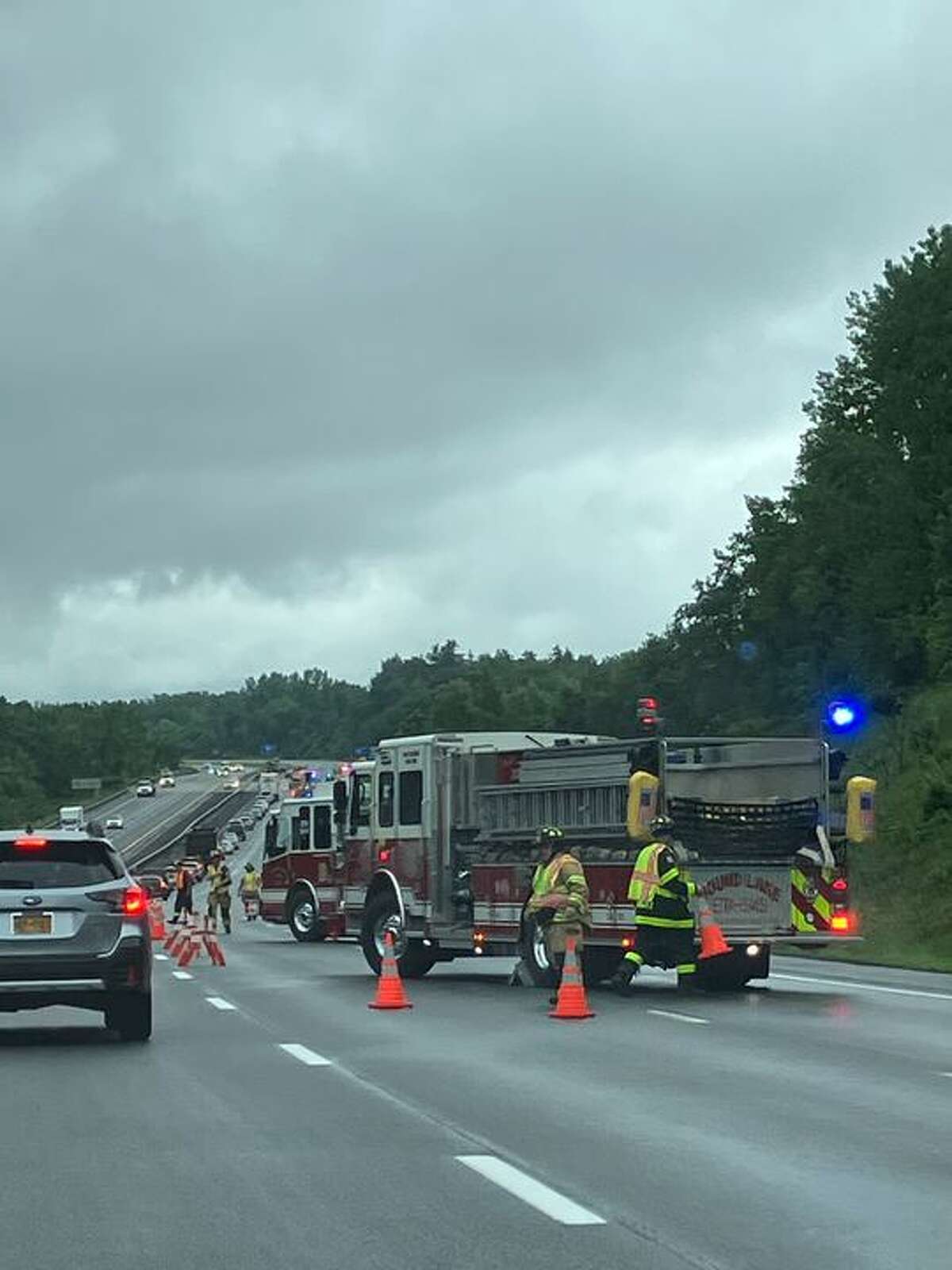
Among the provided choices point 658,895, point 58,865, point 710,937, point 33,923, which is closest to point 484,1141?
point 33,923

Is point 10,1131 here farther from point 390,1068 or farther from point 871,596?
point 871,596

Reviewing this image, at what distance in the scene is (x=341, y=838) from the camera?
29.5 m

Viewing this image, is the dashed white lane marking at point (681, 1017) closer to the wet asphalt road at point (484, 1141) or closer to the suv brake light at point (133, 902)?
the wet asphalt road at point (484, 1141)

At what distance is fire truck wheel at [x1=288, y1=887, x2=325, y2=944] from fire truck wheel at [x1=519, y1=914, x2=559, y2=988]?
1612 cm

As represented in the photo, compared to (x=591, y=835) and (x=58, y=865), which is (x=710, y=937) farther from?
(x=58, y=865)

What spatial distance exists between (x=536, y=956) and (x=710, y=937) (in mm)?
2690

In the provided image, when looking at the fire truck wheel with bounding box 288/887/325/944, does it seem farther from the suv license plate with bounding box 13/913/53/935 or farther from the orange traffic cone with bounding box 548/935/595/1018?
the suv license plate with bounding box 13/913/53/935

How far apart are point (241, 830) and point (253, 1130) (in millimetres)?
132627

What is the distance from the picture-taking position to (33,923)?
1703 centimetres

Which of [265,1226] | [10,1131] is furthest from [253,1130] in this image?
[265,1226]

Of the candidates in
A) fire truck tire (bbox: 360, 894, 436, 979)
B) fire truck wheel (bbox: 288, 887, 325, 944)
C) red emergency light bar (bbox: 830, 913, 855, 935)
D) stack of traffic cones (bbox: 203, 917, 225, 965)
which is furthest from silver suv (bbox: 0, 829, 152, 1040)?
fire truck wheel (bbox: 288, 887, 325, 944)

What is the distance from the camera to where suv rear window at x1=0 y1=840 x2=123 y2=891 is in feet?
56.7

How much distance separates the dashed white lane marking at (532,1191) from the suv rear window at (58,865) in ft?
24.0

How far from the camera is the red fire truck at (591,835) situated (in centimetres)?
2319
